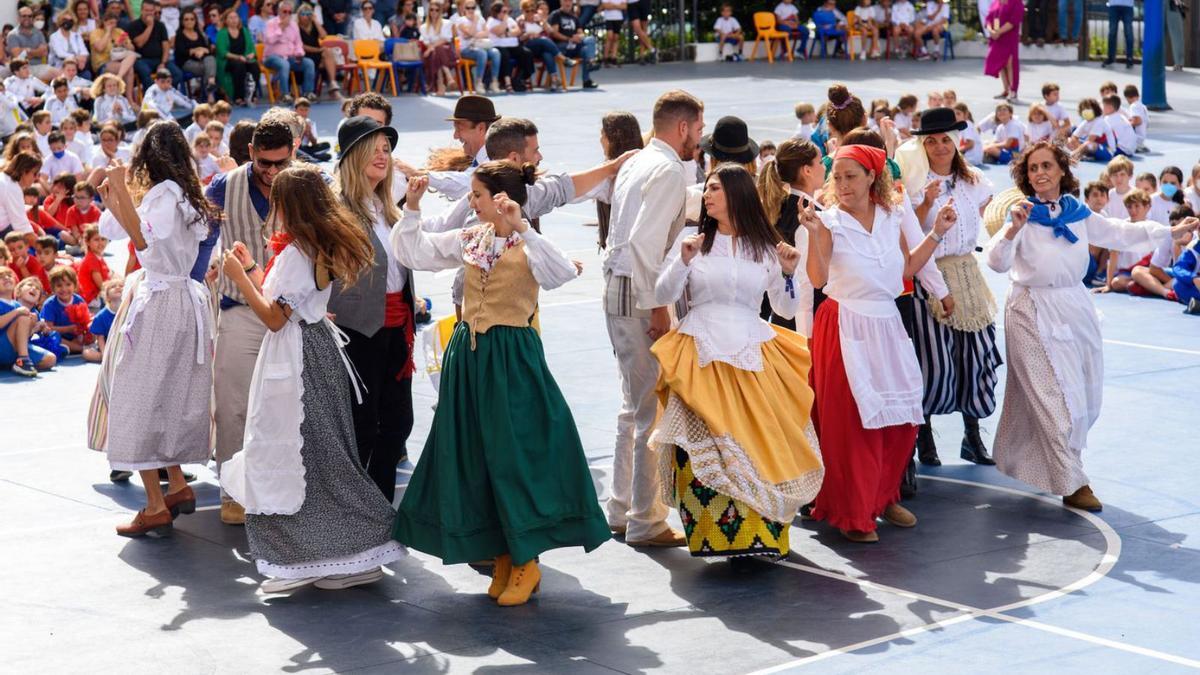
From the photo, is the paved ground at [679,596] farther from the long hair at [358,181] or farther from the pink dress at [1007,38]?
the pink dress at [1007,38]

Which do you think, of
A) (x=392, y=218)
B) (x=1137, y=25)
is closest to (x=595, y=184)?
(x=392, y=218)

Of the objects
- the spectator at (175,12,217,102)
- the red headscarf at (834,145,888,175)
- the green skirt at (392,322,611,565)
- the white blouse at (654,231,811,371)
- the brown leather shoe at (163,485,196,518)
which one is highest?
the spectator at (175,12,217,102)

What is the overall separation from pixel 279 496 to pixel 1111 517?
12.9 feet

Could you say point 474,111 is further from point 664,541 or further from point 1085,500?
point 1085,500

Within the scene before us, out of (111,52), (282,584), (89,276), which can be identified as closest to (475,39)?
(111,52)

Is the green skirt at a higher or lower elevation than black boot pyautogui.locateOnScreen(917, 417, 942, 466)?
higher

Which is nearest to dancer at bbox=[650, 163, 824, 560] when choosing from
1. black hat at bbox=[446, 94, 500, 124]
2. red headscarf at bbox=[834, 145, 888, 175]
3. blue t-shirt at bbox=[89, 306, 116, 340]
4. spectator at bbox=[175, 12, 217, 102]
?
red headscarf at bbox=[834, 145, 888, 175]

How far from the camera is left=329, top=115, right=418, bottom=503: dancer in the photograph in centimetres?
716

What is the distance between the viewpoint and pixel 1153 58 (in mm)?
24359

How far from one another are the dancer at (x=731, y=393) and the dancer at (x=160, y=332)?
7.63ft

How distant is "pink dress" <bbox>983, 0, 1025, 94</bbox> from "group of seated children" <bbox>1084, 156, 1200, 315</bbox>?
11.0 meters

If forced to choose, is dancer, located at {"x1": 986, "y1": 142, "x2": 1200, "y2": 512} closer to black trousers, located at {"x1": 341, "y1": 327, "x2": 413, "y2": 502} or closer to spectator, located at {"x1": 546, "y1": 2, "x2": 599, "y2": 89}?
black trousers, located at {"x1": 341, "y1": 327, "x2": 413, "y2": 502}

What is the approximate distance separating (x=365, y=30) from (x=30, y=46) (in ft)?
20.6

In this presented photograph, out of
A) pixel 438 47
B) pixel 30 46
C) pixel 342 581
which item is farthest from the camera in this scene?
pixel 438 47
